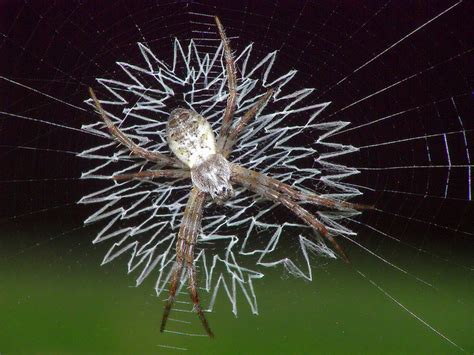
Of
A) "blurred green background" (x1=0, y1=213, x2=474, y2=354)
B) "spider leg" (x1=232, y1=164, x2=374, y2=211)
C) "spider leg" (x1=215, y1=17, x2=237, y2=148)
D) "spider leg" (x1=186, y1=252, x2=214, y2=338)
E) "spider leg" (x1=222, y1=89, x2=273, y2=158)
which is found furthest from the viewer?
"blurred green background" (x1=0, y1=213, x2=474, y2=354)

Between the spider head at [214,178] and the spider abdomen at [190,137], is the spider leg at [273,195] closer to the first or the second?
the spider head at [214,178]

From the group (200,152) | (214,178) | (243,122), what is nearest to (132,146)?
(200,152)

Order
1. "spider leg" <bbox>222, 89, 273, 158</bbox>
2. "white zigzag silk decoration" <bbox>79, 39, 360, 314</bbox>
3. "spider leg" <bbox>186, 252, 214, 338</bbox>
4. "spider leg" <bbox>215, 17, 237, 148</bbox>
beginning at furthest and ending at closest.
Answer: "white zigzag silk decoration" <bbox>79, 39, 360, 314</bbox> → "spider leg" <bbox>186, 252, 214, 338</bbox> → "spider leg" <bbox>222, 89, 273, 158</bbox> → "spider leg" <bbox>215, 17, 237, 148</bbox>

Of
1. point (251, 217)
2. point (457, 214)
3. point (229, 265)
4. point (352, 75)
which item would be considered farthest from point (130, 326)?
point (457, 214)

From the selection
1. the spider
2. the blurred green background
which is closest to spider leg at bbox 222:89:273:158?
the spider

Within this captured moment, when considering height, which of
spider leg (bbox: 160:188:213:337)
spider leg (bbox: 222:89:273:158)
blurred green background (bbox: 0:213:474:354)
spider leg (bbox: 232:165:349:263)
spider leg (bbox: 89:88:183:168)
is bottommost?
blurred green background (bbox: 0:213:474:354)

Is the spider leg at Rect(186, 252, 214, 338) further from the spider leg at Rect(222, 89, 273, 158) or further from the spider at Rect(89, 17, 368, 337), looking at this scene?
the spider leg at Rect(222, 89, 273, 158)

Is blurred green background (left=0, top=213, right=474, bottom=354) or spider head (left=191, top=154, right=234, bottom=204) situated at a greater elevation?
spider head (left=191, top=154, right=234, bottom=204)

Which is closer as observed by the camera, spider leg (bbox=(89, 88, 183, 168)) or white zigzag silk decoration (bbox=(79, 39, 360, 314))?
spider leg (bbox=(89, 88, 183, 168))
